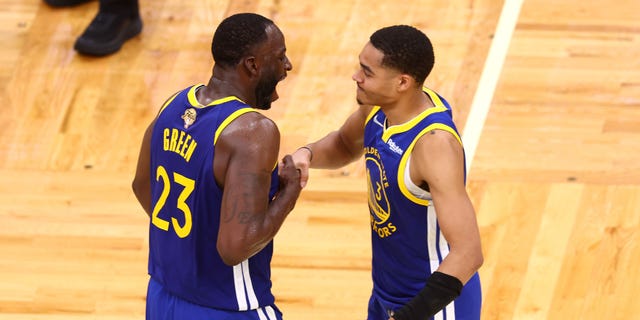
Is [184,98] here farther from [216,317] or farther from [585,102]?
[585,102]

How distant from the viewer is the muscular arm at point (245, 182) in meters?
3.25

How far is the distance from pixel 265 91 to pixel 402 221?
1.88ft

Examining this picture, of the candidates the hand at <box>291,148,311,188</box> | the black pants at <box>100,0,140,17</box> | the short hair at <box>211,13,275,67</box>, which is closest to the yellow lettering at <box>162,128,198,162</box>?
the short hair at <box>211,13,275,67</box>

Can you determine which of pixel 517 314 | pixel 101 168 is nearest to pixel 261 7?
pixel 101 168

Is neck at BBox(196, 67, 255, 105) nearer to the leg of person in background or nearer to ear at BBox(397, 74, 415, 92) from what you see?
ear at BBox(397, 74, 415, 92)

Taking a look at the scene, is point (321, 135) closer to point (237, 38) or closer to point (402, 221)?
point (402, 221)

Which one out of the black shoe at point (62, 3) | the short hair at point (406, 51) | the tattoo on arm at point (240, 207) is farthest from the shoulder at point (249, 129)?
the black shoe at point (62, 3)

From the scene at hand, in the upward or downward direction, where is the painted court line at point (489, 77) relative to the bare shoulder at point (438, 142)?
downward

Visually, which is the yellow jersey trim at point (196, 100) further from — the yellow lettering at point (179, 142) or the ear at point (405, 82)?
the ear at point (405, 82)

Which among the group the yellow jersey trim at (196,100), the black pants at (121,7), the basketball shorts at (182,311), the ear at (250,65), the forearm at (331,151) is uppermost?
the ear at (250,65)

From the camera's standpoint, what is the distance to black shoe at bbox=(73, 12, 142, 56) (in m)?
6.40

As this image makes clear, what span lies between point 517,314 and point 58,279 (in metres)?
1.93

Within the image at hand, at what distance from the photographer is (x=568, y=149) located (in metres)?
5.59

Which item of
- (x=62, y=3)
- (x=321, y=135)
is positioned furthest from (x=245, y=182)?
(x=62, y=3)
